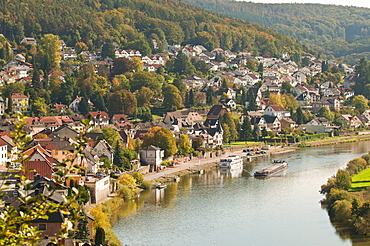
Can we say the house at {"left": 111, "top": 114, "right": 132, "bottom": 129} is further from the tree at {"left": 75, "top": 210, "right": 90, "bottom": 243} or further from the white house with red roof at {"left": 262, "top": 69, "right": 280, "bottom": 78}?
the white house with red roof at {"left": 262, "top": 69, "right": 280, "bottom": 78}

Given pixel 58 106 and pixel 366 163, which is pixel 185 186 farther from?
pixel 58 106

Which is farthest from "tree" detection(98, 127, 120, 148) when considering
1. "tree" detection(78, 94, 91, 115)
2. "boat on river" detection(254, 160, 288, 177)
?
"tree" detection(78, 94, 91, 115)

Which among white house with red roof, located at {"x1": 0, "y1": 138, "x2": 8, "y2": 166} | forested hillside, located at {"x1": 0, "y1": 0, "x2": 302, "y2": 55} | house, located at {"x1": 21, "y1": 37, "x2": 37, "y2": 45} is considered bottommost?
white house with red roof, located at {"x1": 0, "y1": 138, "x2": 8, "y2": 166}

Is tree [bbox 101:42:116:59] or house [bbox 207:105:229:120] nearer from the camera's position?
house [bbox 207:105:229:120]

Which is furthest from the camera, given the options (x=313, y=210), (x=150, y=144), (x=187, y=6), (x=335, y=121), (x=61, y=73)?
(x=187, y=6)

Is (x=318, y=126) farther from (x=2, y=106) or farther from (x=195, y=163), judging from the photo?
(x=2, y=106)

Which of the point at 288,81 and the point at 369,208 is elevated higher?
the point at 288,81

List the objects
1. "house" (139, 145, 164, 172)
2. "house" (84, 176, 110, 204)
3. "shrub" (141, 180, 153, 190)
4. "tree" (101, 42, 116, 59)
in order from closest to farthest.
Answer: "house" (84, 176, 110, 204)
"shrub" (141, 180, 153, 190)
"house" (139, 145, 164, 172)
"tree" (101, 42, 116, 59)

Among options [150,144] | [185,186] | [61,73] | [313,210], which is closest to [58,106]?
[61,73]
